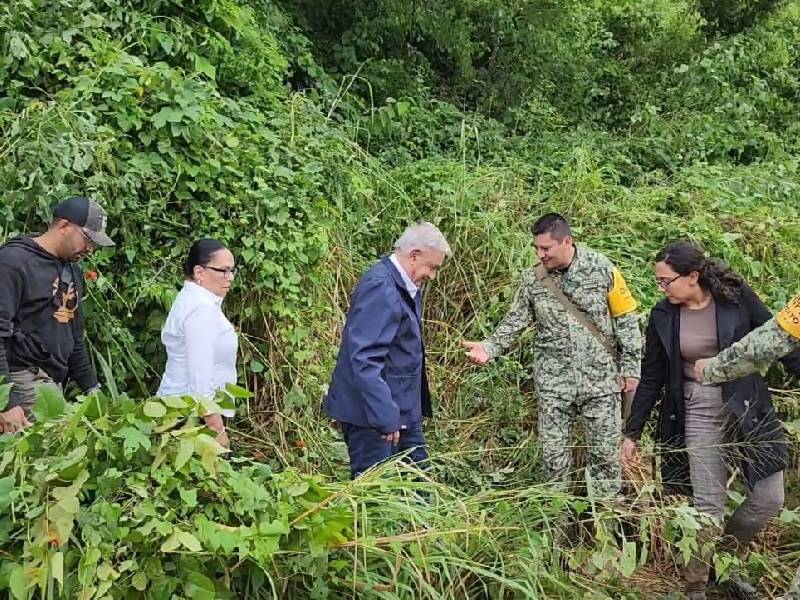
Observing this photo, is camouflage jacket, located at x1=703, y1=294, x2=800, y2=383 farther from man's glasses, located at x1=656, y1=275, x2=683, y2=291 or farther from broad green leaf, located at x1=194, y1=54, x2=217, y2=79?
broad green leaf, located at x1=194, y1=54, x2=217, y2=79

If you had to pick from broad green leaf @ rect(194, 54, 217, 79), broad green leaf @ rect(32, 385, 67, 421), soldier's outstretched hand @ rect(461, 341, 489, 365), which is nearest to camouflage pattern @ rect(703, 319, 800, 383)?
soldier's outstretched hand @ rect(461, 341, 489, 365)

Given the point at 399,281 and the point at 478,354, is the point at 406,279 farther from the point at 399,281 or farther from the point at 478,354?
the point at 478,354

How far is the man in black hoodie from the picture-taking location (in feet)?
11.8

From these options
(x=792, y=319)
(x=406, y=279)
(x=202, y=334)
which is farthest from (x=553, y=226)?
(x=202, y=334)

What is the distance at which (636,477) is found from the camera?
4.38 m

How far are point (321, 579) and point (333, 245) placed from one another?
336cm

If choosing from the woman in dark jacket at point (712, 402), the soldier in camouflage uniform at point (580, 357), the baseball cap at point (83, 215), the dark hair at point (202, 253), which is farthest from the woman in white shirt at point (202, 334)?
the woman in dark jacket at point (712, 402)

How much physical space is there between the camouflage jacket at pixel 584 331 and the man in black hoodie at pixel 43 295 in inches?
82.1

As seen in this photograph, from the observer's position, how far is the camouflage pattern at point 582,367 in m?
4.27

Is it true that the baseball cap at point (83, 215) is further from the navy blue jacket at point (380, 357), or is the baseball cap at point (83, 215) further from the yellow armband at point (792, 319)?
the yellow armband at point (792, 319)

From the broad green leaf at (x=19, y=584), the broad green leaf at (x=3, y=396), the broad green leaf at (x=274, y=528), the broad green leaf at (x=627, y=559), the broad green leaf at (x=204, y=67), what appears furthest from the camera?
the broad green leaf at (x=204, y=67)

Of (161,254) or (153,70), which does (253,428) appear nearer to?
(161,254)

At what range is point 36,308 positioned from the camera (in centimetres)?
370

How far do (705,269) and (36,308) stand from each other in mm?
2878
